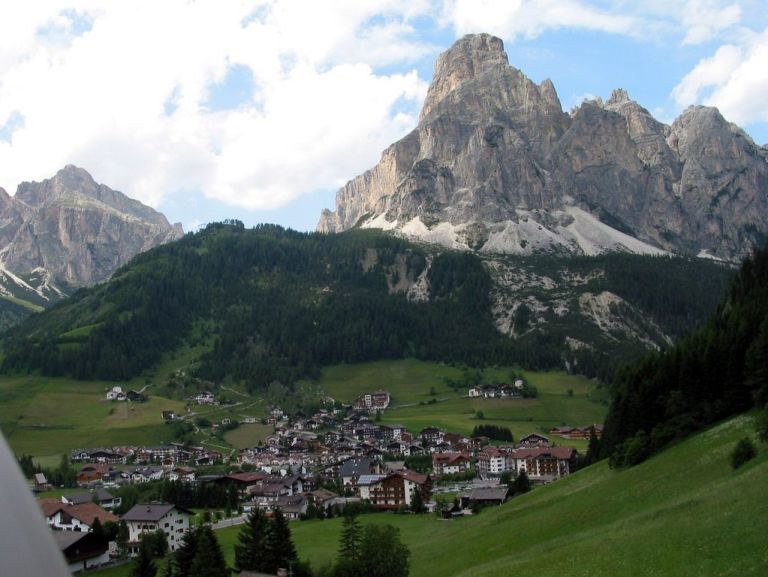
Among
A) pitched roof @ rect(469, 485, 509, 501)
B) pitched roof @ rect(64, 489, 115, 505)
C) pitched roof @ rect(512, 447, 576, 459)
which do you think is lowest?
pitched roof @ rect(469, 485, 509, 501)

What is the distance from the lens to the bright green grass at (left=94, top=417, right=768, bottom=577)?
31344mm

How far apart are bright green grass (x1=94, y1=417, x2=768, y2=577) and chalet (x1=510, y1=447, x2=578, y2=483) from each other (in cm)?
5485

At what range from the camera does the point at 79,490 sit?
123 meters

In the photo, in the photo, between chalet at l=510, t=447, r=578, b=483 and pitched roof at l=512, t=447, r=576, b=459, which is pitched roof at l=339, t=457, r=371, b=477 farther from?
pitched roof at l=512, t=447, r=576, b=459

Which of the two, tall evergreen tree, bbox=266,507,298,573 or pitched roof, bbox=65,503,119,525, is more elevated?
tall evergreen tree, bbox=266,507,298,573

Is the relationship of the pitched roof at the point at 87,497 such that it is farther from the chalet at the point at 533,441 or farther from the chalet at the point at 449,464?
the chalet at the point at 533,441

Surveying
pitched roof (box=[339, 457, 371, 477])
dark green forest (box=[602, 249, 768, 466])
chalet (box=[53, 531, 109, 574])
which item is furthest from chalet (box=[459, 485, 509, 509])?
chalet (box=[53, 531, 109, 574])

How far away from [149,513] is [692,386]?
5895 cm

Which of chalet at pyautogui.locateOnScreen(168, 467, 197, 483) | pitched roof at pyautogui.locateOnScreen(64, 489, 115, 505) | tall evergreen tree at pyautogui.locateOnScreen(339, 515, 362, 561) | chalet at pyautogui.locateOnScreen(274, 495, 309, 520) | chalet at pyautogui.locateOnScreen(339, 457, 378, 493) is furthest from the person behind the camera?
chalet at pyautogui.locateOnScreen(168, 467, 197, 483)

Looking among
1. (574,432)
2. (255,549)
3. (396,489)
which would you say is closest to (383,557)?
(255,549)

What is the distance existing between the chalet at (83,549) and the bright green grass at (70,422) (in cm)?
8160

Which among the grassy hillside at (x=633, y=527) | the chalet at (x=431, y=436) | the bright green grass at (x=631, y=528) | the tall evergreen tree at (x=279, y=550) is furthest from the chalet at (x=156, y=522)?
the chalet at (x=431, y=436)

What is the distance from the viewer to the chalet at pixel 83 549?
236ft

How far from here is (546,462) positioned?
128 metres
